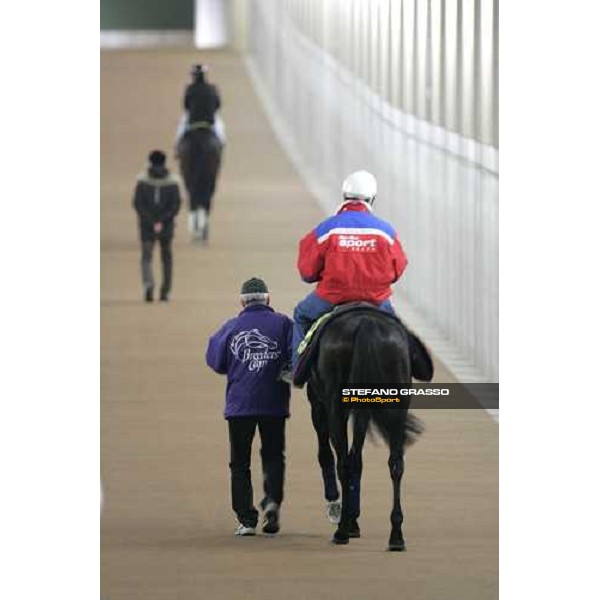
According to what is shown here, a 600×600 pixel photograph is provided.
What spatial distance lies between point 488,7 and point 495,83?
378 millimetres

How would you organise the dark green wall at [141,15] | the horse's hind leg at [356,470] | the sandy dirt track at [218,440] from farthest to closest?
1. the dark green wall at [141,15]
2. the horse's hind leg at [356,470]
3. the sandy dirt track at [218,440]

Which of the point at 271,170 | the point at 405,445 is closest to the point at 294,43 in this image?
the point at 271,170

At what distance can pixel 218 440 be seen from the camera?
28.3 metres

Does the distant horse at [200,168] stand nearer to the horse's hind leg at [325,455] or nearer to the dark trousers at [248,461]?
the dark trousers at [248,461]

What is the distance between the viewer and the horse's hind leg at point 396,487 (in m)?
27.9

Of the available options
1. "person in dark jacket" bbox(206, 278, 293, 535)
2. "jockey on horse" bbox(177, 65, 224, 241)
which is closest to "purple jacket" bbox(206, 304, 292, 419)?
"person in dark jacket" bbox(206, 278, 293, 535)

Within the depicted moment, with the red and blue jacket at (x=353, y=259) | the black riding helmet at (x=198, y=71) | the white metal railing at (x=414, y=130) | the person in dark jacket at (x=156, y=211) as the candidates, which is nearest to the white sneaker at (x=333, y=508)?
the white metal railing at (x=414, y=130)

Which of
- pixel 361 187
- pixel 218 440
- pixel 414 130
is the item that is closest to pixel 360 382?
pixel 218 440

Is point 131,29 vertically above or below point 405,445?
above

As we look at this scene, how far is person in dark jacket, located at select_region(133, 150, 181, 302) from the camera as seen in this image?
2916 cm

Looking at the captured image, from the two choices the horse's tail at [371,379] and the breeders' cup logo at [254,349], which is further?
the breeders' cup logo at [254,349]

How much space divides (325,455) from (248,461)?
381mm
